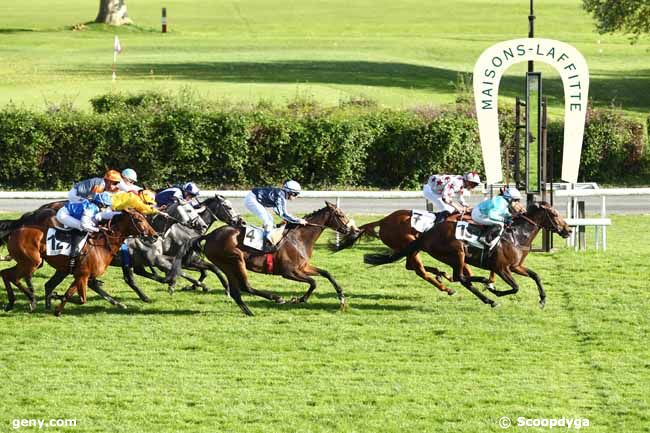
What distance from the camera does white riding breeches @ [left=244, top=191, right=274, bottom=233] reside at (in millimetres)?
13409

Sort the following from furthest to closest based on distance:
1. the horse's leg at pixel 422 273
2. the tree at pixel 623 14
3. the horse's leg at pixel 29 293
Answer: the tree at pixel 623 14 < the horse's leg at pixel 422 273 < the horse's leg at pixel 29 293

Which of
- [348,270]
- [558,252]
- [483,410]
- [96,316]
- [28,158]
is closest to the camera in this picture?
[483,410]

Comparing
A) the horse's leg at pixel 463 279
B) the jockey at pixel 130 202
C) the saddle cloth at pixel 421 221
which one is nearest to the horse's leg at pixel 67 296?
the jockey at pixel 130 202

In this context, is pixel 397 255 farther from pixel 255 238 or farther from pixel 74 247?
pixel 74 247

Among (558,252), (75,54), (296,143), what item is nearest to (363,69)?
(75,54)

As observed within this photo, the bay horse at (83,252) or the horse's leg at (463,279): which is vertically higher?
the bay horse at (83,252)

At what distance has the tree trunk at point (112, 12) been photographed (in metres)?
51.5

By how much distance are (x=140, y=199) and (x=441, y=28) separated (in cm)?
4579

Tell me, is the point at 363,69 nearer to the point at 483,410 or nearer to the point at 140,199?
the point at 140,199

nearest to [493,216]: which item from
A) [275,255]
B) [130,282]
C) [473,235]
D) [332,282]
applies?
[473,235]

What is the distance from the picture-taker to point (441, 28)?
57562 millimetres

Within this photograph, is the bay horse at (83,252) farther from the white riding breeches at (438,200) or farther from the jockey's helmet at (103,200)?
the white riding breeches at (438,200)

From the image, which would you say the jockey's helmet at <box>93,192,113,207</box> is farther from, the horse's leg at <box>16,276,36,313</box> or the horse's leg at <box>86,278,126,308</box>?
the horse's leg at <box>16,276,36,313</box>

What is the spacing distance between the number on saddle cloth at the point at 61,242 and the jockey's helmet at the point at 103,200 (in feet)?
1.21
